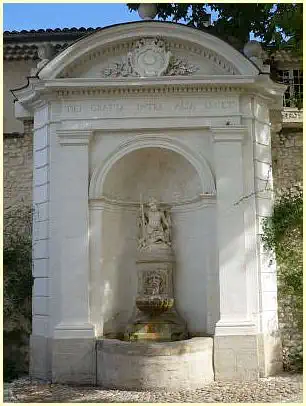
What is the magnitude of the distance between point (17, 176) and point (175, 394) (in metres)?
6.50

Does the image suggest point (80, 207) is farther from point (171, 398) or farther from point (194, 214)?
point (171, 398)

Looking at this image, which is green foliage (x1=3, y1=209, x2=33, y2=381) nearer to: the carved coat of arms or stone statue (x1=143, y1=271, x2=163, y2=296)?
stone statue (x1=143, y1=271, x2=163, y2=296)

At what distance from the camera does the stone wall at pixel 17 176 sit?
42.3 ft

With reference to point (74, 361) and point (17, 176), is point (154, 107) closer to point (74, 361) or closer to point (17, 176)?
point (17, 176)

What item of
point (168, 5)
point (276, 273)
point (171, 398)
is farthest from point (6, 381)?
point (168, 5)

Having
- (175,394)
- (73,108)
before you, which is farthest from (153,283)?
(73,108)

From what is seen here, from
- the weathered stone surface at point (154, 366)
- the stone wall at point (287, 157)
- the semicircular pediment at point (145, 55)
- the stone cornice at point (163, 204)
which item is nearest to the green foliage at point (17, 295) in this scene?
the stone cornice at point (163, 204)

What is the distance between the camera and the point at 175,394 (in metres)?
9.30

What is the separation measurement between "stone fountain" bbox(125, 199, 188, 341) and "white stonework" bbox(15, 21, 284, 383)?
0.39 m

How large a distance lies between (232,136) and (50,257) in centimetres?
430

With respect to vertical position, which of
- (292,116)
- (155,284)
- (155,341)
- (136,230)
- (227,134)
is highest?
(292,116)

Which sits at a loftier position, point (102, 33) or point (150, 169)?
point (102, 33)

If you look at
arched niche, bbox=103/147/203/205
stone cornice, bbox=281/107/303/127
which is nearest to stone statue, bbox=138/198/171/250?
arched niche, bbox=103/147/203/205

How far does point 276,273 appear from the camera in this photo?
11.3 m
